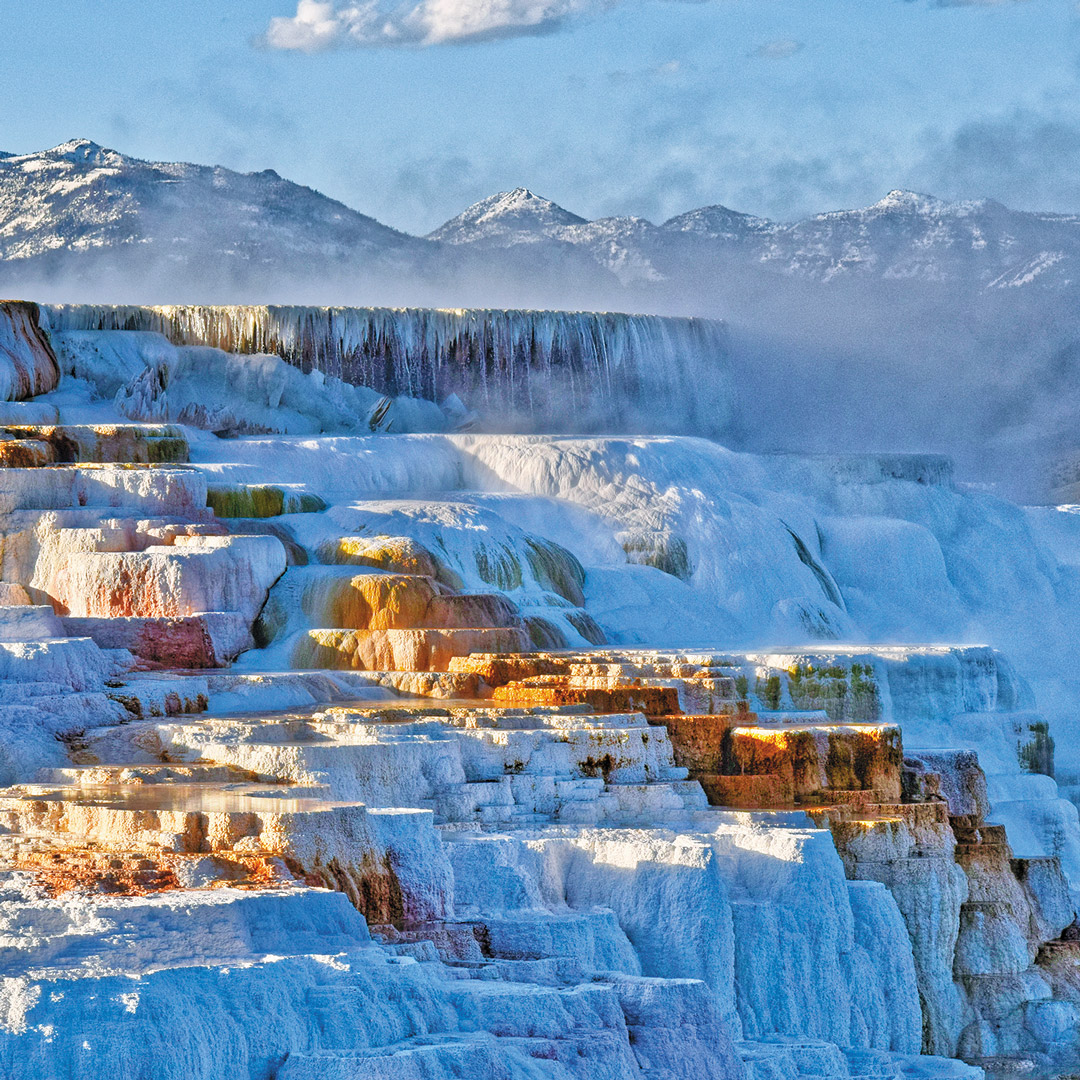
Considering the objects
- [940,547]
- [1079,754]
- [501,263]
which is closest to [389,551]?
[1079,754]

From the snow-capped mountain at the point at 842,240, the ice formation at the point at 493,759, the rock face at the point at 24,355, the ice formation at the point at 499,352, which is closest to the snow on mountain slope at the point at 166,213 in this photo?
the snow-capped mountain at the point at 842,240

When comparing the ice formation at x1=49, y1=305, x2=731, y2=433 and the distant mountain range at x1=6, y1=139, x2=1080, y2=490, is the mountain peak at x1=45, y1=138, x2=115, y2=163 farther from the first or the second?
the ice formation at x1=49, y1=305, x2=731, y2=433

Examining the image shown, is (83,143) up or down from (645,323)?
up

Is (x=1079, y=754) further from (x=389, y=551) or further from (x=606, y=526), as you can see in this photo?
(x=389, y=551)

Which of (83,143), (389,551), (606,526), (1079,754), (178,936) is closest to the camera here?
(178,936)

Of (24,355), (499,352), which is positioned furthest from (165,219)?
(24,355)

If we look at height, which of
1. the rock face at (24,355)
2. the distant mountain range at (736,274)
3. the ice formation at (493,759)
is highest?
the distant mountain range at (736,274)

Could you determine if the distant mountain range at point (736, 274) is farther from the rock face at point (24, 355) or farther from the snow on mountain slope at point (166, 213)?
the rock face at point (24, 355)
